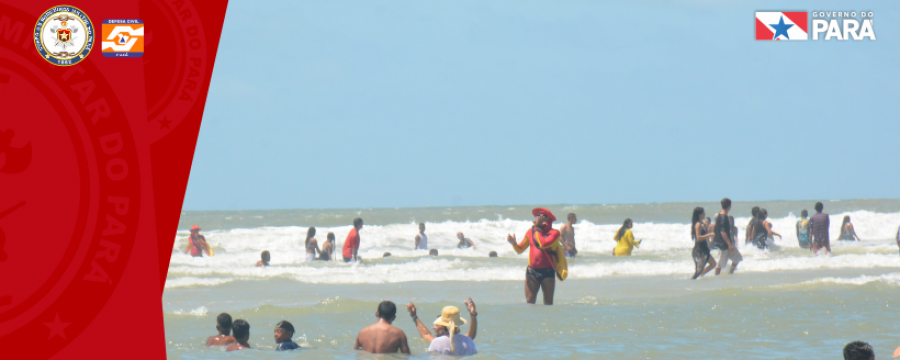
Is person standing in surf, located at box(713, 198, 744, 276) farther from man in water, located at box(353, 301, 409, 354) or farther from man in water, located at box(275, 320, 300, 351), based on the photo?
man in water, located at box(275, 320, 300, 351)

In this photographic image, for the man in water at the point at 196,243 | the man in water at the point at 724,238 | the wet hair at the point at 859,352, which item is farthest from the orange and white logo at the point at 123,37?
the man in water at the point at 196,243

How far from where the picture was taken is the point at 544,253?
10.6m

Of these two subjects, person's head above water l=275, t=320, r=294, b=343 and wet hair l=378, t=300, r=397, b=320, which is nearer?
wet hair l=378, t=300, r=397, b=320

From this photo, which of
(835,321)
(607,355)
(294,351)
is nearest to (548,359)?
(607,355)

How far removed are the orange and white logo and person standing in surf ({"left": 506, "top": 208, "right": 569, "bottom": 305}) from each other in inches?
250

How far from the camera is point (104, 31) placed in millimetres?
4652

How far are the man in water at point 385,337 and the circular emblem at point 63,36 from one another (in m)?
3.78

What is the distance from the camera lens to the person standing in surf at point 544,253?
10.4m

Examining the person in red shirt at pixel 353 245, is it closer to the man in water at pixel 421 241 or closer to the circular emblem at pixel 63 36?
the man in water at pixel 421 241

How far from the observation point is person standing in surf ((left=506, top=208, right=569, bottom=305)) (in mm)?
10414

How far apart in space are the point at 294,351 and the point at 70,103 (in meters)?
4.08

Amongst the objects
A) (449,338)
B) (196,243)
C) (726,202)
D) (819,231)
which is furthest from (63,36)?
(196,243)

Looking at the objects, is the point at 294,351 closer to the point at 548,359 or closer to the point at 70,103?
the point at 548,359

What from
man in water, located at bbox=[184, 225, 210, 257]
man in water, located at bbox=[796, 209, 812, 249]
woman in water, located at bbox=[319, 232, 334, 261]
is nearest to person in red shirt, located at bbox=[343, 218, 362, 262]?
woman in water, located at bbox=[319, 232, 334, 261]
